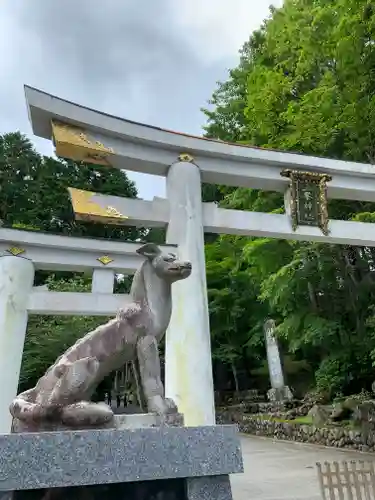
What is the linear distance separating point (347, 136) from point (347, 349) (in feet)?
18.6

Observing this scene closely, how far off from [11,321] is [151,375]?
4748 mm

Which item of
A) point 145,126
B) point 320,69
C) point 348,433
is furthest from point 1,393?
point 320,69

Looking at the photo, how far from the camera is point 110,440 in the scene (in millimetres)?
2539

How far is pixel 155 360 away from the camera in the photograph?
10.4ft

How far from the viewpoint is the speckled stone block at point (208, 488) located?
8.64ft

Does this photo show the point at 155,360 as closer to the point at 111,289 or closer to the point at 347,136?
the point at 111,289

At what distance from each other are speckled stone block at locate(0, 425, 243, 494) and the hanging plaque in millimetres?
5386

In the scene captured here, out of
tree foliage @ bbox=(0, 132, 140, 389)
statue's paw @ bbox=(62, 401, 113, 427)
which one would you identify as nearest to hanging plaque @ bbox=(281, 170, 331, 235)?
statue's paw @ bbox=(62, 401, 113, 427)

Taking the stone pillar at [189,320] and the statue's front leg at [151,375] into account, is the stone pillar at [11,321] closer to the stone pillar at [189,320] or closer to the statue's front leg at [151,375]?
the stone pillar at [189,320]

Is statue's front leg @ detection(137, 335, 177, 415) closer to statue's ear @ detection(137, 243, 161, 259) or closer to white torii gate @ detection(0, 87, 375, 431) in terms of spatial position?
statue's ear @ detection(137, 243, 161, 259)

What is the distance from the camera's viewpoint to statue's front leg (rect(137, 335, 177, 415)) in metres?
3.00

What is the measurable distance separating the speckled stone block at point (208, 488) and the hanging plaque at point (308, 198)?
542 cm

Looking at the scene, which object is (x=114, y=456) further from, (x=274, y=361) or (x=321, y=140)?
(x=274, y=361)

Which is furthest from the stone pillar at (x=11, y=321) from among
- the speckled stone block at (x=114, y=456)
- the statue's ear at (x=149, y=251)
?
the speckled stone block at (x=114, y=456)
